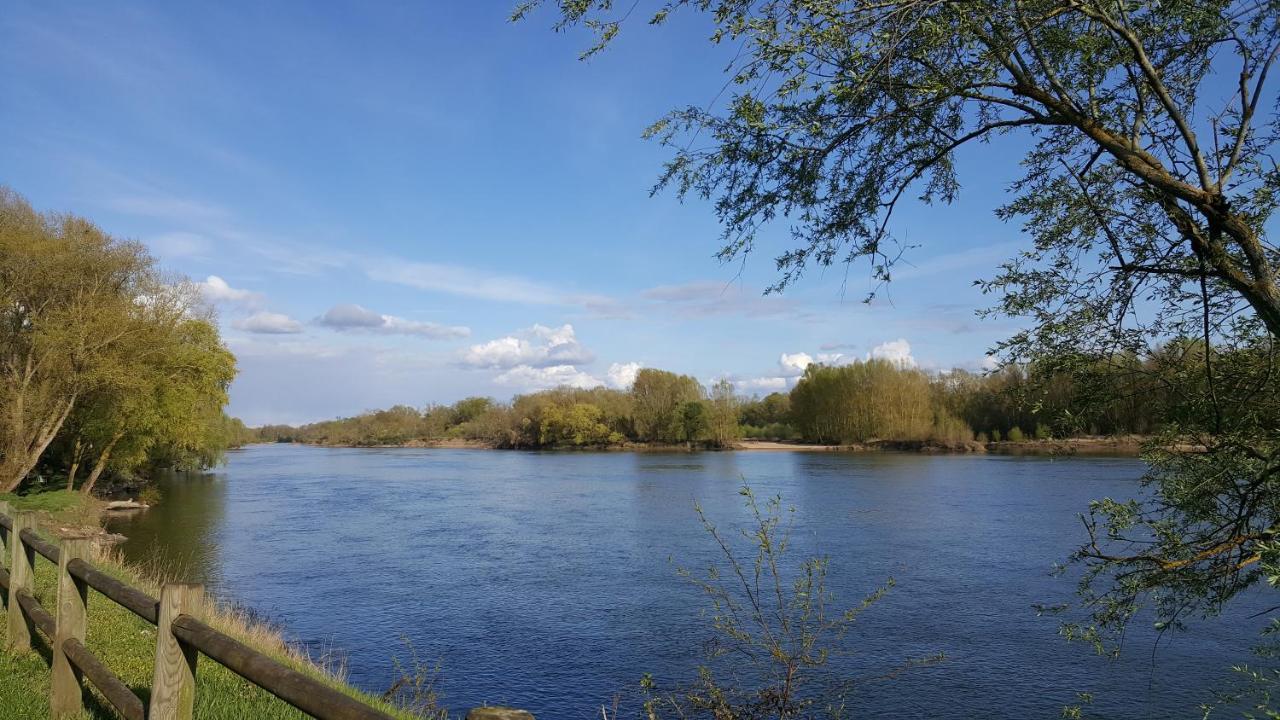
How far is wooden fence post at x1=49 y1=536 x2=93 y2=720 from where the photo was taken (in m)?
5.25

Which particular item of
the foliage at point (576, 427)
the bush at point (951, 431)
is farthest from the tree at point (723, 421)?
the bush at point (951, 431)

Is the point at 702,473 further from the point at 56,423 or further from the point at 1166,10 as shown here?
the point at 1166,10

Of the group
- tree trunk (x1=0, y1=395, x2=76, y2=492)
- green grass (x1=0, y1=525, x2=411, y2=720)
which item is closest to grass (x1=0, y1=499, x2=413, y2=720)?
green grass (x1=0, y1=525, x2=411, y2=720)

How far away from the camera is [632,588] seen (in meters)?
17.9

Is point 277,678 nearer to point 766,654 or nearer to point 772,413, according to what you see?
point 766,654

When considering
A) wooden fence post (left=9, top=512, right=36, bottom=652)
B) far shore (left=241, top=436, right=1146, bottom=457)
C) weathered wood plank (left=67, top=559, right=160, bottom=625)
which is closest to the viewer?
weathered wood plank (left=67, top=559, right=160, bottom=625)

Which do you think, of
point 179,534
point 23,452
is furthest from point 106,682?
point 23,452

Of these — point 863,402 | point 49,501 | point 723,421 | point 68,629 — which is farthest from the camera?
point 723,421

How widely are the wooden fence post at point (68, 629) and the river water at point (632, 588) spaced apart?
593 centimetres

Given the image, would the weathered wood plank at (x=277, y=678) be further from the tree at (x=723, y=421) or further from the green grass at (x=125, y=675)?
the tree at (x=723, y=421)

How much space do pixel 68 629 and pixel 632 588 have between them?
532 inches

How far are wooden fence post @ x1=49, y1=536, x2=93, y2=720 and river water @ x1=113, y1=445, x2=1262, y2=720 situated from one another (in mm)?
5928

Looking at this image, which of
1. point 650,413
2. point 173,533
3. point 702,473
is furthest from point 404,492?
point 650,413

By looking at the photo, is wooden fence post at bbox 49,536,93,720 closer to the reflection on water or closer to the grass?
the grass
